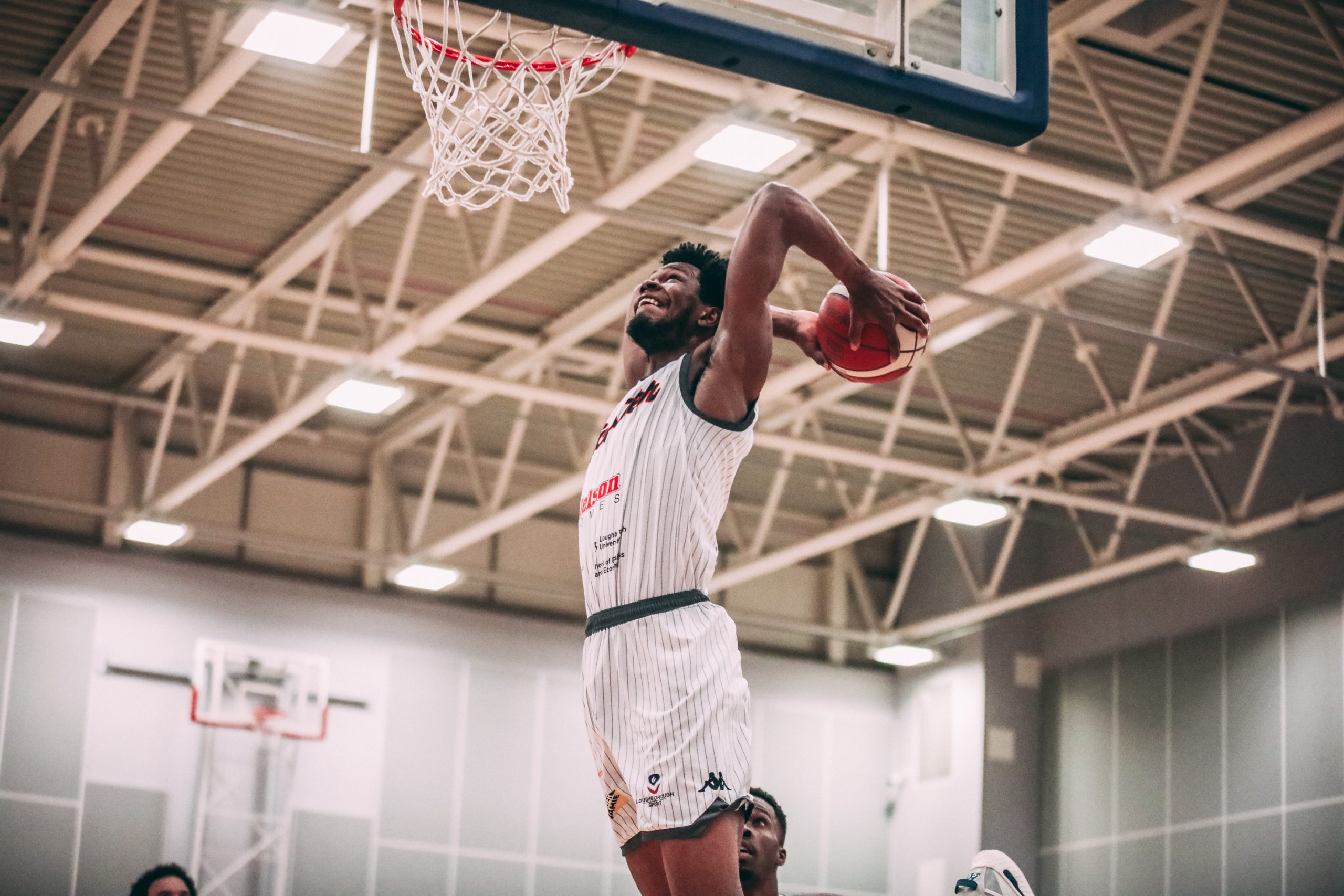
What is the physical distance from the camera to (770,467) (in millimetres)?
19422

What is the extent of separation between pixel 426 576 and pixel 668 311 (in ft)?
50.0

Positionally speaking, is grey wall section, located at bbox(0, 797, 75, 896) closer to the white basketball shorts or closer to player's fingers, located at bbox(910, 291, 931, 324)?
the white basketball shorts

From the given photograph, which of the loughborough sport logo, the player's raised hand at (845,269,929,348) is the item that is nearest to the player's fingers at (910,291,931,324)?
the player's raised hand at (845,269,929,348)

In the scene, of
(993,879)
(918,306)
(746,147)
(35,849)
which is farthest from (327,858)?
(918,306)

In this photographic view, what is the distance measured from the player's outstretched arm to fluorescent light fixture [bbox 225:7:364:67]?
7241 mm

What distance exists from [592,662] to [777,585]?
18.5 metres

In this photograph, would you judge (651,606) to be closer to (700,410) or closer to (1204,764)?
(700,410)

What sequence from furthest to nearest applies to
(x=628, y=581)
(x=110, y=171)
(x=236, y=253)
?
(x=236, y=253) < (x=110, y=171) < (x=628, y=581)

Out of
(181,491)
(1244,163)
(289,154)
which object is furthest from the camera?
(181,491)

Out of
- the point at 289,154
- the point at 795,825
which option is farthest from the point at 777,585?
the point at 289,154

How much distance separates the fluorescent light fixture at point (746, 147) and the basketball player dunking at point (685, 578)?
7482 millimetres

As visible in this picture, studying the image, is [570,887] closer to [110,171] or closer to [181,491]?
[181,491]

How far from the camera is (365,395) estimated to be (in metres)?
16.0

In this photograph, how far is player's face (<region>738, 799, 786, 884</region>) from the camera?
279 inches
